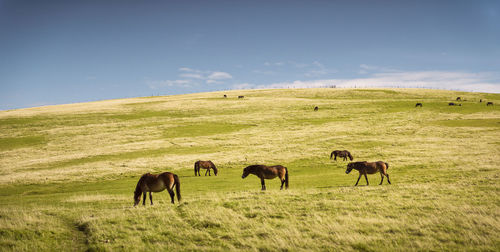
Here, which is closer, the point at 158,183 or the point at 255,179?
the point at 158,183

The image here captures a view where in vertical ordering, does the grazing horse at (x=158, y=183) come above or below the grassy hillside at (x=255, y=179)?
above

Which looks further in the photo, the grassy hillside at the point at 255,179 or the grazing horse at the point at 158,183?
the grazing horse at the point at 158,183

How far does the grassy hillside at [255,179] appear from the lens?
10.0 meters

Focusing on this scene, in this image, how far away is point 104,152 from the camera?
41.6m

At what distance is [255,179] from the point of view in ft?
86.5

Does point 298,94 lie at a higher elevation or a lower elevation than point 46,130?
higher

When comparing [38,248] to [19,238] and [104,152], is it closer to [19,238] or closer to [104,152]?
[19,238]

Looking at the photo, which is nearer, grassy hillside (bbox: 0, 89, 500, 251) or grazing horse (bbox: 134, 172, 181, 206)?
grassy hillside (bbox: 0, 89, 500, 251)

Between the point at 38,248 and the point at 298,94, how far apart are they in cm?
9898

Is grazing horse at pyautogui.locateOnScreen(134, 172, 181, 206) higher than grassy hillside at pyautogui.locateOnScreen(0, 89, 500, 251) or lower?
higher

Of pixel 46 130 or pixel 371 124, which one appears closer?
pixel 371 124

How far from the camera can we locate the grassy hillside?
32.8ft

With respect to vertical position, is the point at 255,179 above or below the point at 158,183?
below

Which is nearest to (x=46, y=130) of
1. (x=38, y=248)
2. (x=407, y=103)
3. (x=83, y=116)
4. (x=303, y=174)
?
(x=83, y=116)
